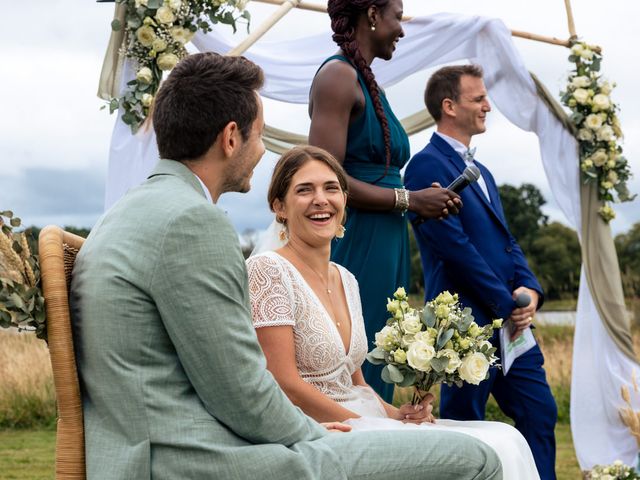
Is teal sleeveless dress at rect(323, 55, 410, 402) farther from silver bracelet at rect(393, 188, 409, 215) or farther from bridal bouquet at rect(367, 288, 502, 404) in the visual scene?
bridal bouquet at rect(367, 288, 502, 404)

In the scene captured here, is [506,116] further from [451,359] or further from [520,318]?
[451,359]

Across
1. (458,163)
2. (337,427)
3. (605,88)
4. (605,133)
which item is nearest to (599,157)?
(605,133)

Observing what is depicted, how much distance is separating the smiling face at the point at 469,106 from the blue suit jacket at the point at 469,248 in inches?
7.1

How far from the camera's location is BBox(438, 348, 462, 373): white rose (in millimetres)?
3385

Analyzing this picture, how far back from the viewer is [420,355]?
336cm

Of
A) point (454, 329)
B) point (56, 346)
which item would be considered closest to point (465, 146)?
point (454, 329)

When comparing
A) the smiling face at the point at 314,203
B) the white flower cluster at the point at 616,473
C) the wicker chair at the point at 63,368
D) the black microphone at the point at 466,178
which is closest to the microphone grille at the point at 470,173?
the black microphone at the point at 466,178

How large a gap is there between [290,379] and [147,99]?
2.73m

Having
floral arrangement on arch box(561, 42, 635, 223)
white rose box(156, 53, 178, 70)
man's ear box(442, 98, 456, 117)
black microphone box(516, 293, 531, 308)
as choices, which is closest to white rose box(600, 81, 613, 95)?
floral arrangement on arch box(561, 42, 635, 223)

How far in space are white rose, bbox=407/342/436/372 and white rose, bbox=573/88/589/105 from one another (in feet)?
14.7

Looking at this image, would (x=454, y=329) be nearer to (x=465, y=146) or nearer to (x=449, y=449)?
(x=449, y=449)

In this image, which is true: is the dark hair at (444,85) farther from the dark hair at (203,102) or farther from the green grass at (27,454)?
the green grass at (27,454)

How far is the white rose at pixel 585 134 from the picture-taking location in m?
7.44

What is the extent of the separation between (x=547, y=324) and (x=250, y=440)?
11.0 metres
